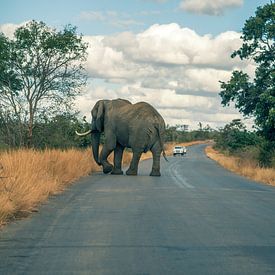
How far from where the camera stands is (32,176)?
59.0 ft

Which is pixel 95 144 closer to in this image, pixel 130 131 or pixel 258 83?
pixel 130 131

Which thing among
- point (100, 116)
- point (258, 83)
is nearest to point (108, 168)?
point (100, 116)

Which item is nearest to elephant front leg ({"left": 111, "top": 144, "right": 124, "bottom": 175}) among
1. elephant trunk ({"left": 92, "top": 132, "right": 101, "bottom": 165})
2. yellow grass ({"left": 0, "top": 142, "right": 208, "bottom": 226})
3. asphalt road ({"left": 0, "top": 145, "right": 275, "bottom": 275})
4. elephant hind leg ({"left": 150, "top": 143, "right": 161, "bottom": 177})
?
elephant trunk ({"left": 92, "top": 132, "right": 101, "bottom": 165})

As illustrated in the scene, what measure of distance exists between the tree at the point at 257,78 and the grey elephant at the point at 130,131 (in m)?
7.55

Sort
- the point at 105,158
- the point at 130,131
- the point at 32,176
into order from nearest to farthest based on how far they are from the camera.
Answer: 1. the point at 32,176
2. the point at 130,131
3. the point at 105,158

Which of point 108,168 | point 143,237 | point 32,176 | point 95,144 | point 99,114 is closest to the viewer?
point 143,237

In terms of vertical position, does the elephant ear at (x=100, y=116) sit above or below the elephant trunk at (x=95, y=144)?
above

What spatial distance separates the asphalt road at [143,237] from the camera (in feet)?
27.3

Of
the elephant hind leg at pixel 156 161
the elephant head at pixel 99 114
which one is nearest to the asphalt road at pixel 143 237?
the elephant hind leg at pixel 156 161

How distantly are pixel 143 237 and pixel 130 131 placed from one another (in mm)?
18302

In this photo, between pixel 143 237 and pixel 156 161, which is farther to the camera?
pixel 156 161

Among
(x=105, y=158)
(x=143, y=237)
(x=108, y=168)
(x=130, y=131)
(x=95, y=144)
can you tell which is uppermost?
(x=130, y=131)

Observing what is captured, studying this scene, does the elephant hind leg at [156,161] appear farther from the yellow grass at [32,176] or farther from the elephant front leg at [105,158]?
the yellow grass at [32,176]

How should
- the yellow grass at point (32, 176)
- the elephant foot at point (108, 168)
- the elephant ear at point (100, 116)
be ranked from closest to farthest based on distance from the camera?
the yellow grass at point (32, 176) → the elephant foot at point (108, 168) → the elephant ear at point (100, 116)
